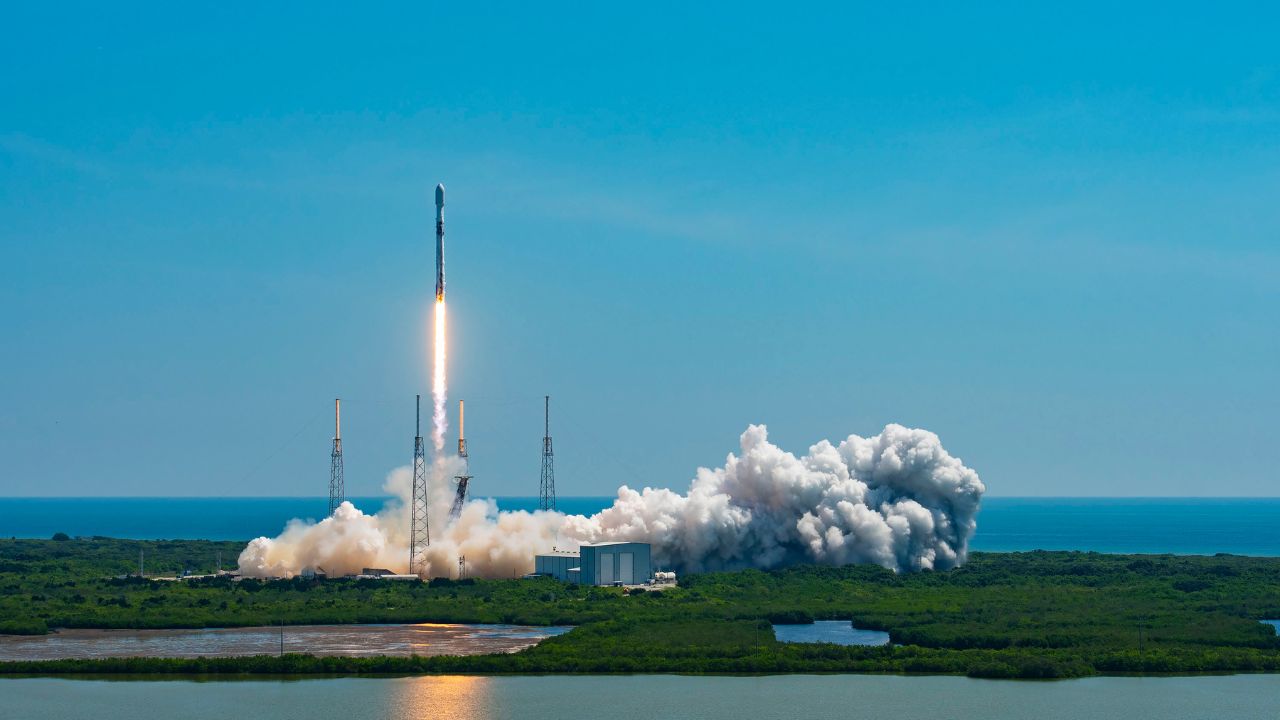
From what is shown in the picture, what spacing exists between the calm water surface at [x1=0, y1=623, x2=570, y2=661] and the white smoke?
22991 mm

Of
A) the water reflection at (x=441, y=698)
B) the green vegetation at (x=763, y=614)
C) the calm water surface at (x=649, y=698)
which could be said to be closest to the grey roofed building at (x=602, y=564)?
the green vegetation at (x=763, y=614)

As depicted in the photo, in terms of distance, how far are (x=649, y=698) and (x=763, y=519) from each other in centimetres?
5413

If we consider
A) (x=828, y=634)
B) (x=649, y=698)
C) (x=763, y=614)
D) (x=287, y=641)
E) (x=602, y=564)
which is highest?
(x=602, y=564)

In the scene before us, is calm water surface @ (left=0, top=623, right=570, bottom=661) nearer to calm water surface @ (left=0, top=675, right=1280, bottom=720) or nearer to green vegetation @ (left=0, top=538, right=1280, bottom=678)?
green vegetation @ (left=0, top=538, right=1280, bottom=678)

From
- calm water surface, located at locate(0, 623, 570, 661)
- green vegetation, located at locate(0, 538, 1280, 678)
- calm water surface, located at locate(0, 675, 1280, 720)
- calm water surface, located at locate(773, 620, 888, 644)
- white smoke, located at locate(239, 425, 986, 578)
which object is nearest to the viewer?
calm water surface, located at locate(0, 675, 1280, 720)

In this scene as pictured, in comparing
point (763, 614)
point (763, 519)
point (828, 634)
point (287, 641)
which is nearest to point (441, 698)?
→ point (287, 641)

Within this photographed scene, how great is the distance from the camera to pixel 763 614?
8962cm

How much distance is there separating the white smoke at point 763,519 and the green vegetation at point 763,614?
399cm

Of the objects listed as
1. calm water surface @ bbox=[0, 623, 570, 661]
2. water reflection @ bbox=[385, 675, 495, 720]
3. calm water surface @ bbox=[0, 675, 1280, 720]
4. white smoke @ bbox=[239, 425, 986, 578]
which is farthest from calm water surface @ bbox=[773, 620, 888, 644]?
white smoke @ bbox=[239, 425, 986, 578]

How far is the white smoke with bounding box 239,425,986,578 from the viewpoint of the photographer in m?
110

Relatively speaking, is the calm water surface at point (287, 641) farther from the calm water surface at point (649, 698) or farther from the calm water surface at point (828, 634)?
the calm water surface at point (828, 634)

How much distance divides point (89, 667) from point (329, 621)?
62.3 feet

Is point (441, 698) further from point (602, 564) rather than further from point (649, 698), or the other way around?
point (602, 564)

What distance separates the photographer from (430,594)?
3851 inches
